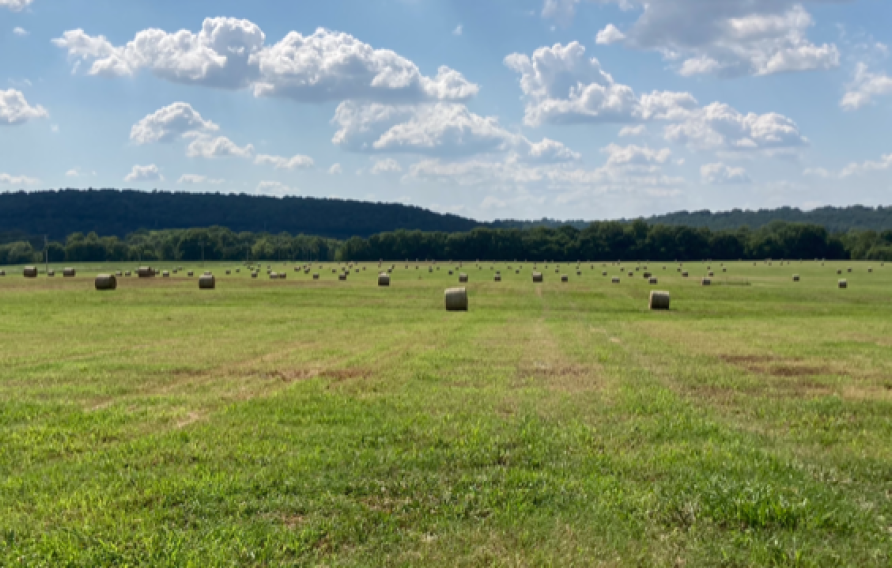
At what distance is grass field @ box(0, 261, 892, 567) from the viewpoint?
676 cm

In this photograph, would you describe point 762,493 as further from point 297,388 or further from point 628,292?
point 628,292

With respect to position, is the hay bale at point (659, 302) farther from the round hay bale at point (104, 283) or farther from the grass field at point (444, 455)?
the round hay bale at point (104, 283)

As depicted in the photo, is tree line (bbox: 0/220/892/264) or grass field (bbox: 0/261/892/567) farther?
tree line (bbox: 0/220/892/264)

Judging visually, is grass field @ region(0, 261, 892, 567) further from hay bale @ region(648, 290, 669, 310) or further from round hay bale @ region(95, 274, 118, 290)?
round hay bale @ region(95, 274, 118, 290)

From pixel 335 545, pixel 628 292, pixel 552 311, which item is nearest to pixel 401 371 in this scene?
pixel 335 545

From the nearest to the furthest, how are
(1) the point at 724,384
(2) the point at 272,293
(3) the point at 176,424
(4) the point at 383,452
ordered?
(4) the point at 383,452, (3) the point at 176,424, (1) the point at 724,384, (2) the point at 272,293

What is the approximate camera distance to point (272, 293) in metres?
53.5

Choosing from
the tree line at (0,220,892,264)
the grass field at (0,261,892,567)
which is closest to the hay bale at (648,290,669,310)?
the grass field at (0,261,892,567)

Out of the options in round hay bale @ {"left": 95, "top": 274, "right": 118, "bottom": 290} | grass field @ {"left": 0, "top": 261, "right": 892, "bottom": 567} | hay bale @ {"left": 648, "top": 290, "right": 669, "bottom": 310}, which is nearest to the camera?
grass field @ {"left": 0, "top": 261, "right": 892, "bottom": 567}

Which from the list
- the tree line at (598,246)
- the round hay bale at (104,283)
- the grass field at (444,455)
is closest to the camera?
the grass field at (444,455)

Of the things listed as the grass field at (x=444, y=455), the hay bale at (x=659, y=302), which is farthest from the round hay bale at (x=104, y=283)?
the hay bale at (x=659, y=302)

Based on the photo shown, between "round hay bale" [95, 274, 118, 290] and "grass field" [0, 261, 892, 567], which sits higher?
"grass field" [0, 261, 892, 567]

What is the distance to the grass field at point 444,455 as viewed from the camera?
22.2 ft

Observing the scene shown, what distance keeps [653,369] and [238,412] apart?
10368 mm
